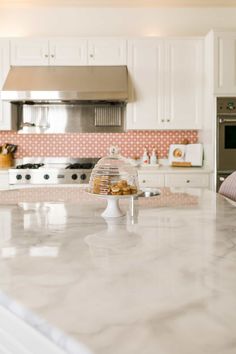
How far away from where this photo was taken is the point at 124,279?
0.96m

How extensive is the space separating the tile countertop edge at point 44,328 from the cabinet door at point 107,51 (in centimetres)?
376

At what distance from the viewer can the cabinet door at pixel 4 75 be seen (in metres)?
4.34

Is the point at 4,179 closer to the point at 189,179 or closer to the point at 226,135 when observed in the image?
the point at 189,179

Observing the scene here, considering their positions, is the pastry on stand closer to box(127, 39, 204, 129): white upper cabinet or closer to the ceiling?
box(127, 39, 204, 129): white upper cabinet

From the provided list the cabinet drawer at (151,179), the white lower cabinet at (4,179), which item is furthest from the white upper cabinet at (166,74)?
the white lower cabinet at (4,179)

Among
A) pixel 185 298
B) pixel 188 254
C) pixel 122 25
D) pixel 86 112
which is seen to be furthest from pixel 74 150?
pixel 185 298

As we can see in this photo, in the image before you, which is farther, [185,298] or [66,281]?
[66,281]

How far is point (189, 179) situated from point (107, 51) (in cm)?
155

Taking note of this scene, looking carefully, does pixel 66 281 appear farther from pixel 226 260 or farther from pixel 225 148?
pixel 225 148

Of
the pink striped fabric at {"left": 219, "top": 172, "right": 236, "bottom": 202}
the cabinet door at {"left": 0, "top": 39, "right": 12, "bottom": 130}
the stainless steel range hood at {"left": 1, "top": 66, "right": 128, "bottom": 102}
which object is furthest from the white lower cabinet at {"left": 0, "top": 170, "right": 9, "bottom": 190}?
the pink striped fabric at {"left": 219, "top": 172, "right": 236, "bottom": 202}

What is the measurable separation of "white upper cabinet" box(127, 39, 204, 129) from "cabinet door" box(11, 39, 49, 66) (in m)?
0.87

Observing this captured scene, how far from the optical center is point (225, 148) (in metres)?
4.06

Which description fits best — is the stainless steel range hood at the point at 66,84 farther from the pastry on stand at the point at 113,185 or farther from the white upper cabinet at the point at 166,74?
the pastry on stand at the point at 113,185

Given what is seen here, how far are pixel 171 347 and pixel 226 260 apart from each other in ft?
1.69
